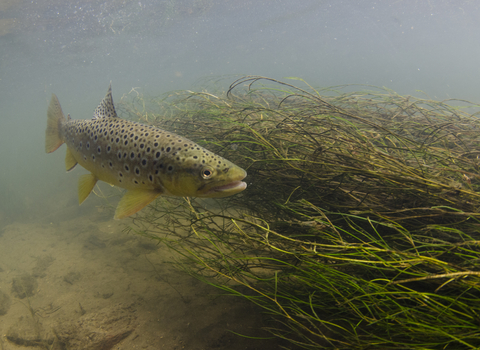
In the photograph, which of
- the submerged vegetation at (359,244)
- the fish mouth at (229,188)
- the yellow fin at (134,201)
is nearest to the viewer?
the submerged vegetation at (359,244)

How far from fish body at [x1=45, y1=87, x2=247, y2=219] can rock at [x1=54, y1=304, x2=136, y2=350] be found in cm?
184

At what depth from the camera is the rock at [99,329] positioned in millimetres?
3131

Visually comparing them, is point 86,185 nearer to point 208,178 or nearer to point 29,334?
point 208,178

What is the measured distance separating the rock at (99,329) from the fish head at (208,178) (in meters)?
2.36

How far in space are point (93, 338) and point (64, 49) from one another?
46885 mm

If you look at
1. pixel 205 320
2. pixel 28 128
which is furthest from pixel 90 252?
pixel 28 128

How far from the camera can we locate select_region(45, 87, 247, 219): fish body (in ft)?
8.09

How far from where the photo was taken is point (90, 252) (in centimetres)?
682

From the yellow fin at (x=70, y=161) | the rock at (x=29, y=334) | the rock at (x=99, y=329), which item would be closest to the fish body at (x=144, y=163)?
the yellow fin at (x=70, y=161)

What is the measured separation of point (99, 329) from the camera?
326 centimetres

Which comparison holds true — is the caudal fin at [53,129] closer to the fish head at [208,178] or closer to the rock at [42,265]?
the fish head at [208,178]

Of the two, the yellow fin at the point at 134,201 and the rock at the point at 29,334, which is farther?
the rock at the point at 29,334

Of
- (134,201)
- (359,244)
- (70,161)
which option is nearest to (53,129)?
(70,161)

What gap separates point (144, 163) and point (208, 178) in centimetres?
89
